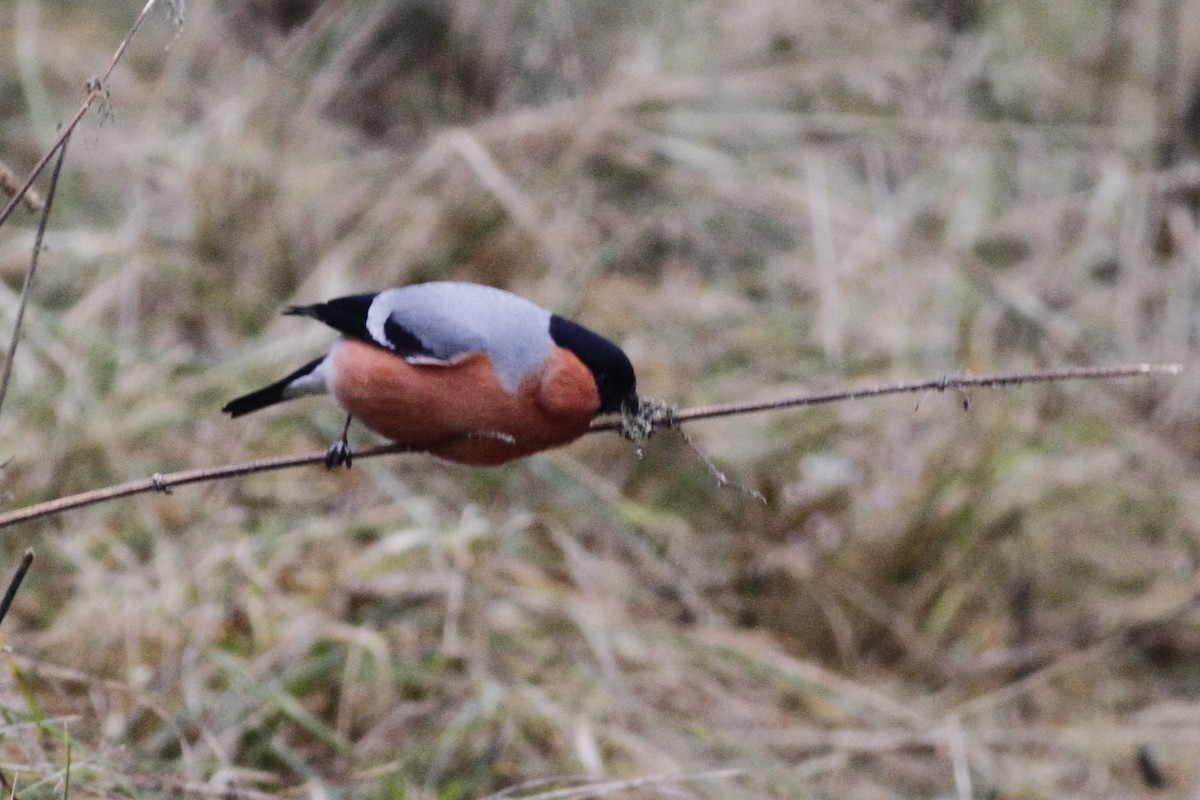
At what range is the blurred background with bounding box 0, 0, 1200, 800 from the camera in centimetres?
278

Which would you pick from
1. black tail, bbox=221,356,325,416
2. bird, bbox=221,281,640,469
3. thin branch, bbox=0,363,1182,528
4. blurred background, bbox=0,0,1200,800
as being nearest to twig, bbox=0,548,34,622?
thin branch, bbox=0,363,1182,528

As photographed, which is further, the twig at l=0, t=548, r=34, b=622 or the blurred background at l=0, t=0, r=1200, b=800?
the blurred background at l=0, t=0, r=1200, b=800

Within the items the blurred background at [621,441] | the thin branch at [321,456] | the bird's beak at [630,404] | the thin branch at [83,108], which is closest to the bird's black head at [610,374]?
the bird's beak at [630,404]

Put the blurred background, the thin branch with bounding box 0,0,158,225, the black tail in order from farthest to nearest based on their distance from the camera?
the blurred background
the black tail
the thin branch with bounding box 0,0,158,225

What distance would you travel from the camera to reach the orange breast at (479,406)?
6.91 ft

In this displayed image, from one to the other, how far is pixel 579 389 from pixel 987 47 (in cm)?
407

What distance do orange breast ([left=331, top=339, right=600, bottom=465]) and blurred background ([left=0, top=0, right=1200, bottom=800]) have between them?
59cm

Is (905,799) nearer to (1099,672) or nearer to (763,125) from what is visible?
(1099,672)

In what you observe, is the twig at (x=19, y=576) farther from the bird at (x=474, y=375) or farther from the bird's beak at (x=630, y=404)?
the bird's beak at (x=630, y=404)

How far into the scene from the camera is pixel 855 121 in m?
4.66

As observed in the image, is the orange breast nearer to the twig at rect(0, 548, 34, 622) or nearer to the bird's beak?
the bird's beak

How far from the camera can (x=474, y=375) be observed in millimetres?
2166

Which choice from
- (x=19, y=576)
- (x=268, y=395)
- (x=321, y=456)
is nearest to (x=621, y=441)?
(x=268, y=395)

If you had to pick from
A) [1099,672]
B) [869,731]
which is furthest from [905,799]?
[1099,672]
